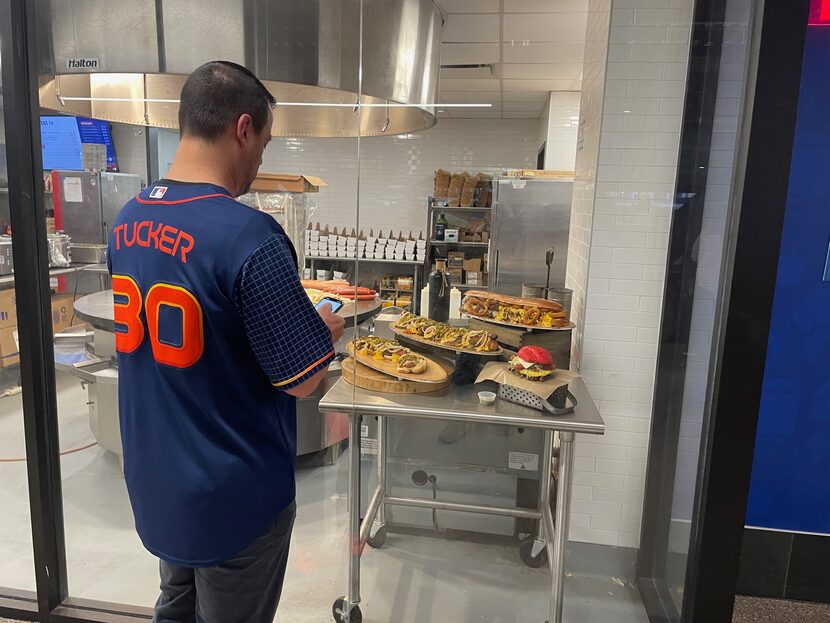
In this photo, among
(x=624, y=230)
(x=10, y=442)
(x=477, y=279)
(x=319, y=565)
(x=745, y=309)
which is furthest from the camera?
(x=10, y=442)

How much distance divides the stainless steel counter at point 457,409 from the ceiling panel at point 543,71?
1.16 meters

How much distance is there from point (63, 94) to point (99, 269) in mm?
635

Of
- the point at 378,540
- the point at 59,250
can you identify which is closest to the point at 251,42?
the point at 59,250

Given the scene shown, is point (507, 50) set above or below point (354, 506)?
above

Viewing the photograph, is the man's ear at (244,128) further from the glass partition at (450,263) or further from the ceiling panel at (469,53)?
the ceiling panel at (469,53)

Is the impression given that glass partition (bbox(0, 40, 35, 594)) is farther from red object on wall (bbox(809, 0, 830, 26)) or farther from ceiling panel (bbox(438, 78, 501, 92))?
red object on wall (bbox(809, 0, 830, 26))

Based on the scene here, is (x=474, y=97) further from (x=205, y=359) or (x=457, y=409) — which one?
(x=205, y=359)

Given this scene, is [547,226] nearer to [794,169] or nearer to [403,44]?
[794,169]

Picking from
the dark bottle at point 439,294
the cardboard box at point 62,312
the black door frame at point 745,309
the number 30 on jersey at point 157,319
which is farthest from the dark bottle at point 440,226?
the cardboard box at point 62,312

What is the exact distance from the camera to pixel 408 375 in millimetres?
1801

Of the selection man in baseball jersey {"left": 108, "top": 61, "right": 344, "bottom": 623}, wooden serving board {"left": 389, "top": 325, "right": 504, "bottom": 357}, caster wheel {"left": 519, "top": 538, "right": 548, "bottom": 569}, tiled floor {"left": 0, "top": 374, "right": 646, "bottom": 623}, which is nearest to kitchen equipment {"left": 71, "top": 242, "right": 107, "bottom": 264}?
tiled floor {"left": 0, "top": 374, "right": 646, "bottom": 623}

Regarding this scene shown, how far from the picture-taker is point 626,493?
2258mm

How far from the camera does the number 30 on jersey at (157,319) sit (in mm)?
1046

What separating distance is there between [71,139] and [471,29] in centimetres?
137
